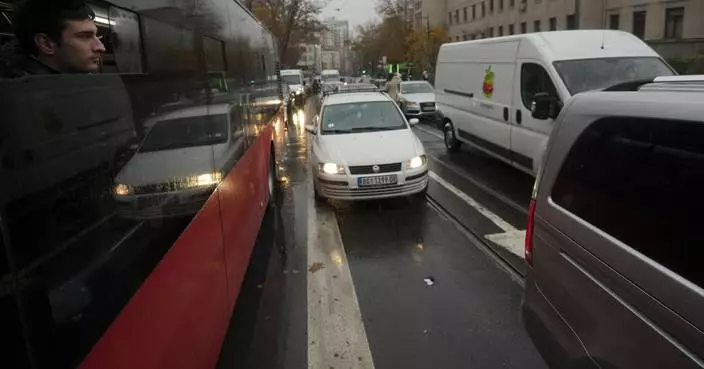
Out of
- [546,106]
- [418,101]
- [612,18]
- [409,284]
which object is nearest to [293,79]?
[418,101]

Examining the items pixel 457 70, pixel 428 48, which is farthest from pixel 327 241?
pixel 428 48

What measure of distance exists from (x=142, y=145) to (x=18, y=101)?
34.6 inches

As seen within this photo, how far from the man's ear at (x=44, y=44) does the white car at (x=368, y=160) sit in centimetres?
603

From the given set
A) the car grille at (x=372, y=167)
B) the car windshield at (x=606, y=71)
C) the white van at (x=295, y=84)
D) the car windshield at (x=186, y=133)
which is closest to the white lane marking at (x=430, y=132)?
the car windshield at (x=606, y=71)

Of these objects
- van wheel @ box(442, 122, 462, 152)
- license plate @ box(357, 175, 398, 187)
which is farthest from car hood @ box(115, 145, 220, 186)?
van wheel @ box(442, 122, 462, 152)

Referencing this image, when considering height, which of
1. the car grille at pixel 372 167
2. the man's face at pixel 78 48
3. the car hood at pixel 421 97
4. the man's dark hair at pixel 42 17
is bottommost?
the car grille at pixel 372 167

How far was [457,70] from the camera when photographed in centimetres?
1277

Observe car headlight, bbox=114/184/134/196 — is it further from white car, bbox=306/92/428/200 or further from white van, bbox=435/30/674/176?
white van, bbox=435/30/674/176

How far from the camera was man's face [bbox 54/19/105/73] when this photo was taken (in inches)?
71.9

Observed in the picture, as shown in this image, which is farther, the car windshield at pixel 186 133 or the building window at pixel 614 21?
the building window at pixel 614 21

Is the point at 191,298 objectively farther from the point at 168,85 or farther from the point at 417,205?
the point at 417,205

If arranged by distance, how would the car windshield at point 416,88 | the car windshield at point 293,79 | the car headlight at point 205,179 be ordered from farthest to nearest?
the car windshield at point 293,79 < the car windshield at point 416,88 < the car headlight at point 205,179

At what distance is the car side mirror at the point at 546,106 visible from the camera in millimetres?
7887

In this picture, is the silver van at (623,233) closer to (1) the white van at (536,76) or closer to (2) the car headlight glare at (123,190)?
(2) the car headlight glare at (123,190)
